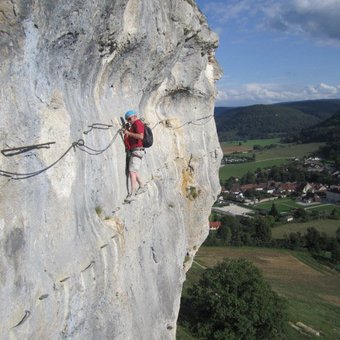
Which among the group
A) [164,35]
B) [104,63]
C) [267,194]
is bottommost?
[267,194]

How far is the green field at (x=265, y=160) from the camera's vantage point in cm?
15150

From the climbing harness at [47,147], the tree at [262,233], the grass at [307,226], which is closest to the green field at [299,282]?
the tree at [262,233]

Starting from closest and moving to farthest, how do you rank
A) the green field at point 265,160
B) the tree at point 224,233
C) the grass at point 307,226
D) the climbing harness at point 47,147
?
the climbing harness at point 47,147, the tree at point 224,233, the grass at point 307,226, the green field at point 265,160

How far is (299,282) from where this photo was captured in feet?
183

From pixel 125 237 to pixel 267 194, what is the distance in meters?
115

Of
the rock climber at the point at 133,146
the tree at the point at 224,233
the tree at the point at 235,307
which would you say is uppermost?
the rock climber at the point at 133,146

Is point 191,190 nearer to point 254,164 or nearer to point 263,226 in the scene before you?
point 263,226

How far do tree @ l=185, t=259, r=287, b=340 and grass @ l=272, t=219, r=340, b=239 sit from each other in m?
50.7

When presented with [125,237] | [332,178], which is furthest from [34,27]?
[332,178]

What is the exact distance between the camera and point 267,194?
398 ft

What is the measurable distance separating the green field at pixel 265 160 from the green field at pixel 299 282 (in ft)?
224

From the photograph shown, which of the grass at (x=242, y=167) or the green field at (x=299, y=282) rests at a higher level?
the grass at (x=242, y=167)

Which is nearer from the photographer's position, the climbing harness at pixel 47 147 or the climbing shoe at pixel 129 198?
the climbing harness at pixel 47 147

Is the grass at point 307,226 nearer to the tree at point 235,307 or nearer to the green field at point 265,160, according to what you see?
the green field at point 265,160
